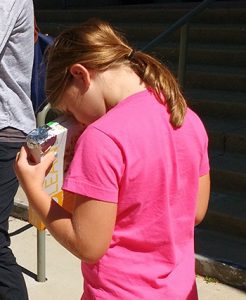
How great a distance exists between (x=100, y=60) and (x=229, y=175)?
2896mm

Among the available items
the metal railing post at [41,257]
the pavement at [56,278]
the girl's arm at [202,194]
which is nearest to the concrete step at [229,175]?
the pavement at [56,278]

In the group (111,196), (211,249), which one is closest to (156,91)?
(111,196)

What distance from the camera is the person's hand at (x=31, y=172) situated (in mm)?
1438

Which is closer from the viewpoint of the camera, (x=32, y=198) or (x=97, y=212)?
(x=97, y=212)

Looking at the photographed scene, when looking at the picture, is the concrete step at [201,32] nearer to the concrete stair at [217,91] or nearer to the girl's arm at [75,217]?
the concrete stair at [217,91]

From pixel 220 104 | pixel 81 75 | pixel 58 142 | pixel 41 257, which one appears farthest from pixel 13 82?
pixel 220 104

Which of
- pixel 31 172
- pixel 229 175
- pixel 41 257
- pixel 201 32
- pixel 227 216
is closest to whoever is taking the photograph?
pixel 31 172

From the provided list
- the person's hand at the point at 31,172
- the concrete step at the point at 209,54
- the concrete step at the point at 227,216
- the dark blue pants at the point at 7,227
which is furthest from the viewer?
the concrete step at the point at 209,54

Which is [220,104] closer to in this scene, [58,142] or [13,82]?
[13,82]

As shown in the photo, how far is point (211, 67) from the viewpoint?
18.6 ft

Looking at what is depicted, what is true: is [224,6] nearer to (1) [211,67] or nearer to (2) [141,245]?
(1) [211,67]

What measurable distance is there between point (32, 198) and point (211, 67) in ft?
14.6

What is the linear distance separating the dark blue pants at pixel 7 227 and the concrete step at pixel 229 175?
1.96 metres

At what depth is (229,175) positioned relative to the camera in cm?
415
